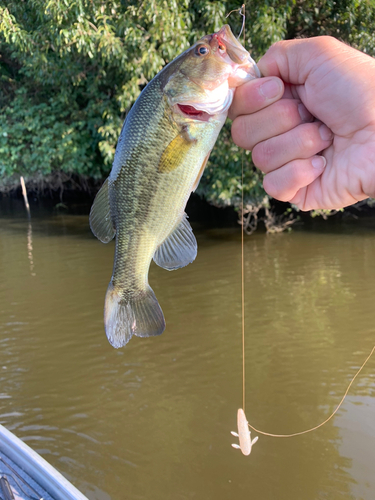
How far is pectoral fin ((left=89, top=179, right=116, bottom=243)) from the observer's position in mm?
1791

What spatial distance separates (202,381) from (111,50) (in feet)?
20.7

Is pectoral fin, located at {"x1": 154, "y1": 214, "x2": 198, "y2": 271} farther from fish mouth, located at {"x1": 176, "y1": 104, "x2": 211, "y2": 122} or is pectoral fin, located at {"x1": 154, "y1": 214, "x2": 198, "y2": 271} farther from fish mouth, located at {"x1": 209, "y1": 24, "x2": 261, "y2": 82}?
fish mouth, located at {"x1": 209, "y1": 24, "x2": 261, "y2": 82}

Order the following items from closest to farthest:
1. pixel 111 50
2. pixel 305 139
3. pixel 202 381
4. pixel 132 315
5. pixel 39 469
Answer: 1. pixel 305 139
2. pixel 132 315
3. pixel 39 469
4. pixel 202 381
5. pixel 111 50

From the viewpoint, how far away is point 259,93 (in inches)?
66.9

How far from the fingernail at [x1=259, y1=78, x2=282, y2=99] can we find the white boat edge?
2.48 m

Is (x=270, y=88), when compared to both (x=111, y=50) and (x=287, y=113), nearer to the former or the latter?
(x=287, y=113)

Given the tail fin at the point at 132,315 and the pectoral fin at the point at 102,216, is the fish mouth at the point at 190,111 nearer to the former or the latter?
the pectoral fin at the point at 102,216

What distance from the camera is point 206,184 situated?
460 inches

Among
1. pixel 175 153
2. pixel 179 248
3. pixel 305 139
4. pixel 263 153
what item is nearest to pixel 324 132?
pixel 305 139

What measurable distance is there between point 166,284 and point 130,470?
506cm

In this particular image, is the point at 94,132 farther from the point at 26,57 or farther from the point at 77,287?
the point at 77,287

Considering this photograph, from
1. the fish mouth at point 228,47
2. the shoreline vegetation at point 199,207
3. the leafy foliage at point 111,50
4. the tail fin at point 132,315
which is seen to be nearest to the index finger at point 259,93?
the fish mouth at point 228,47

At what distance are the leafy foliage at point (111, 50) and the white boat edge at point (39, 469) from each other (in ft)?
22.7

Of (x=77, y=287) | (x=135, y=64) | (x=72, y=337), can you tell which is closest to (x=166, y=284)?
(x=77, y=287)
